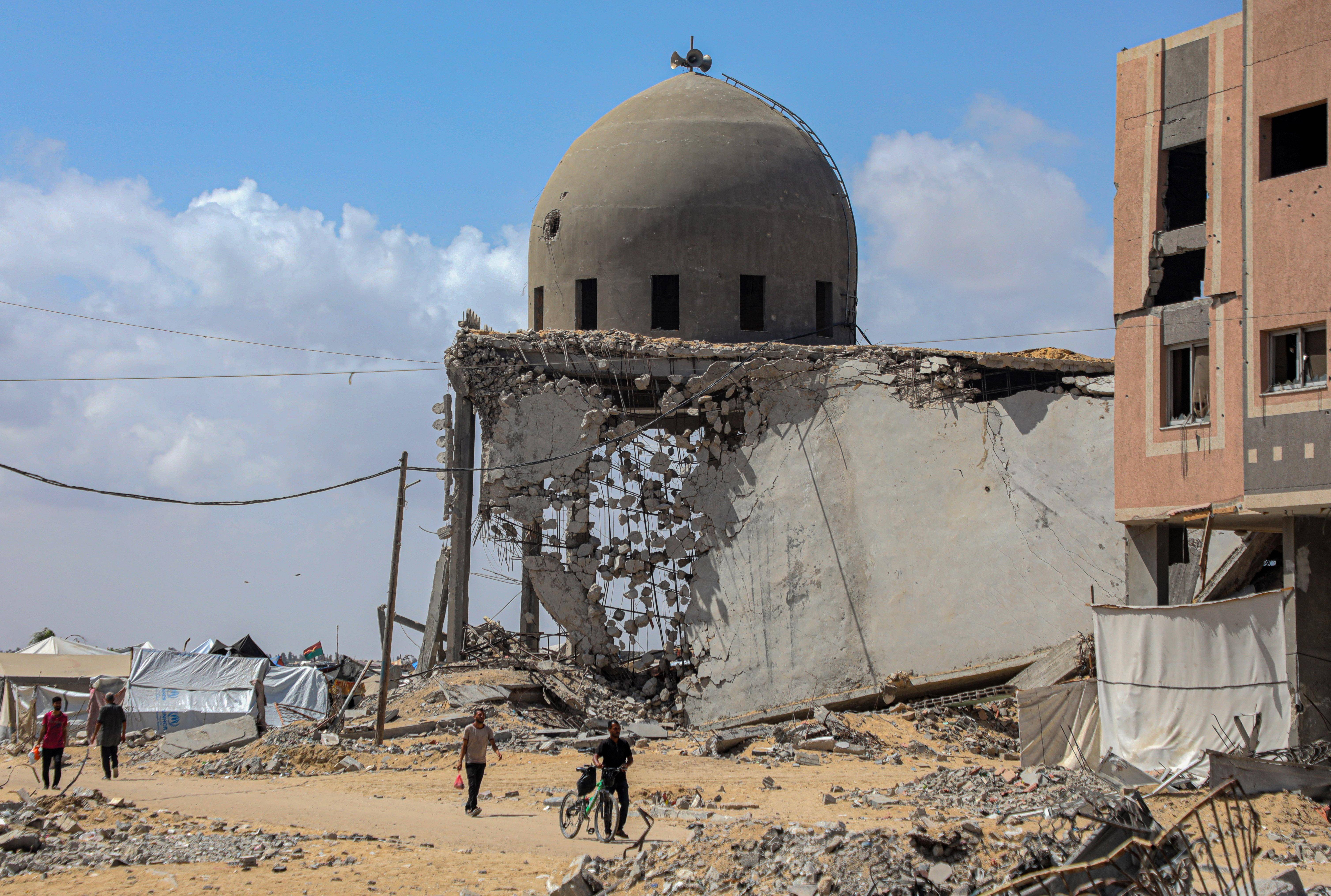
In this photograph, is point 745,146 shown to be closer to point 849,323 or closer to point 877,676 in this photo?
point 849,323

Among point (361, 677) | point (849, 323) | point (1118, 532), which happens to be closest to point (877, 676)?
point (1118, 532)

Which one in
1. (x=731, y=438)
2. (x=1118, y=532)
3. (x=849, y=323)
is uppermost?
(x=849, y=323)

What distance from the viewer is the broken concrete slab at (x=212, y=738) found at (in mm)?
18984

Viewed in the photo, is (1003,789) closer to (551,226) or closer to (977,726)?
(977,726)

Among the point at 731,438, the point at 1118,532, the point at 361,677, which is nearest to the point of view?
the point at 1118,532

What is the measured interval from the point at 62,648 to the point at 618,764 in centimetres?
1961

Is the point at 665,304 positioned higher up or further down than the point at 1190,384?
higher up

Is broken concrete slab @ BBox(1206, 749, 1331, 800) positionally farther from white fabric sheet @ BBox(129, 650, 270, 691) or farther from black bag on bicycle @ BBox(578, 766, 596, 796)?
white fabric sheet @ BBox(129, 650, 270, 691)

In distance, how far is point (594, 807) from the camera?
1147 cm

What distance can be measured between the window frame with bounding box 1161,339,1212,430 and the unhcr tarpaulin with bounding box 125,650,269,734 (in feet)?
49.6

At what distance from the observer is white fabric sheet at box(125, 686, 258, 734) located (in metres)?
22.8

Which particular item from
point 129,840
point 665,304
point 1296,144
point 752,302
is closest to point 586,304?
point 665,304

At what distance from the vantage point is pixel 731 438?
20031mm

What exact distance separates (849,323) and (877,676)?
264 inches
